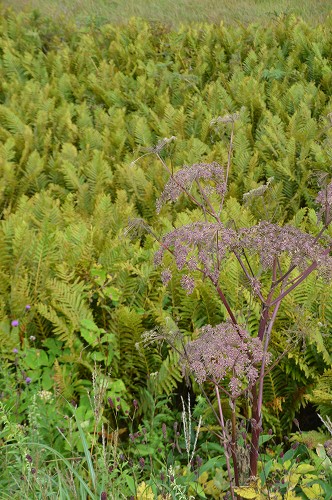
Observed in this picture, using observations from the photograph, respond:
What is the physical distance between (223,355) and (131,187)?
11.0 feet

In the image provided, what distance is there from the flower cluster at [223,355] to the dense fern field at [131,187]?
30 centimetres

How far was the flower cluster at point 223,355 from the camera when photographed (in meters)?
2.11

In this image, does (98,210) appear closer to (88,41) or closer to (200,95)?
(200,95)

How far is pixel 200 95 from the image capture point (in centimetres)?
792

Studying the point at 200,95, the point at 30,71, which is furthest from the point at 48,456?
the point at 30,71

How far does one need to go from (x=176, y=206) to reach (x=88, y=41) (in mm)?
5701

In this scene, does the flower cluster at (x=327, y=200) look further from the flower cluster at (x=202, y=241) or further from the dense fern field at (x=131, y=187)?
the flower cluster at (x=202, y=241)

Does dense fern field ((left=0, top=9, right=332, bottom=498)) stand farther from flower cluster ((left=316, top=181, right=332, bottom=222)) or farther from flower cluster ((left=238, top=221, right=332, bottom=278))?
flower cluster ((left=316, top=181, right=332, bottom=222))

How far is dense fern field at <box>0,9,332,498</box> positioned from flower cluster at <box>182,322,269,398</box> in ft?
0.97

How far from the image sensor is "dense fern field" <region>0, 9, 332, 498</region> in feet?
11.2

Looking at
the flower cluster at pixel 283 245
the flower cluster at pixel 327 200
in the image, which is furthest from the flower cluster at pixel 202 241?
the flower cluster at pixel 327 200

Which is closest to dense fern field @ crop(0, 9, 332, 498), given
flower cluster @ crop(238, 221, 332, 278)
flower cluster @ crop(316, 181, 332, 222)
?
flower cluster @ crop(238, 221, 332, 278)

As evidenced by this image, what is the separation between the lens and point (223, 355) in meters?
2.25

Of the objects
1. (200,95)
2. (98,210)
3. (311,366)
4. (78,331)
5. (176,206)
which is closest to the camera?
(311,366)
